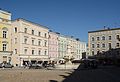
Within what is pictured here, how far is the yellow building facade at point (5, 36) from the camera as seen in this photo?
5534 centimetres

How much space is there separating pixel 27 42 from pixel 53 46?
56.4 ft

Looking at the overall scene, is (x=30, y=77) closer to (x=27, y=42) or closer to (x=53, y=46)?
(x=27, y=42)

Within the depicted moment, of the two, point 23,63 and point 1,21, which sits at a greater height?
point 1,21

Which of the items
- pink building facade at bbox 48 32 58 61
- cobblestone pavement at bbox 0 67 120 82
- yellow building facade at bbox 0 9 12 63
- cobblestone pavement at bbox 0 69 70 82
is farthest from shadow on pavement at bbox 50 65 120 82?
pink building facade at bbox 48 32 58 61

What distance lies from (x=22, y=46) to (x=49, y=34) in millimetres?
17300

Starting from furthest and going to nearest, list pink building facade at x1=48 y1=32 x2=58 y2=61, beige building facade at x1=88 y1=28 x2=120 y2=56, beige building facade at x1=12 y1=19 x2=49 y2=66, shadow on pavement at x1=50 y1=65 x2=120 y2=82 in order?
pink building facade at x1=48 y1=32 x2=58 y2=61 < beige building facade at x1=88 y1=28 x2=120 y2=56 < beige building facade at x1=12 y1=19 x2=49 y2=66 < shadow on pavement at x1=50 y1=65 x2=120 y2=82

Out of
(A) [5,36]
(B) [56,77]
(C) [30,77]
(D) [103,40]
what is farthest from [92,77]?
(D) [103,40]

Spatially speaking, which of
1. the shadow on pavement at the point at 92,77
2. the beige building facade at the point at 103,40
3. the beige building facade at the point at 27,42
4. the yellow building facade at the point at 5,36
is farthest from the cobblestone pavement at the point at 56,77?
the beige building facade at the point at 103,40

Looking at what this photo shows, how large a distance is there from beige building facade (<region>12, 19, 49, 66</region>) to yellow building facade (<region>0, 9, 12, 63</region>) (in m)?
3.18

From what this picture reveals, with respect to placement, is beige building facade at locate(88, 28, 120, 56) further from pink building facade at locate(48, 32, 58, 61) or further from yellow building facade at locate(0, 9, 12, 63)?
Result: yellow building facade at locate(0, 9, 12, 63)

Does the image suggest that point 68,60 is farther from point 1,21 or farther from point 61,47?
point 61,47

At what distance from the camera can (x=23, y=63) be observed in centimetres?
6272

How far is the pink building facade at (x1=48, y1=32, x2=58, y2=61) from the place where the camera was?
3022 inches

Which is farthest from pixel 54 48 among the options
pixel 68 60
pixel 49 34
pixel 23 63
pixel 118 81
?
pixel 118 81
